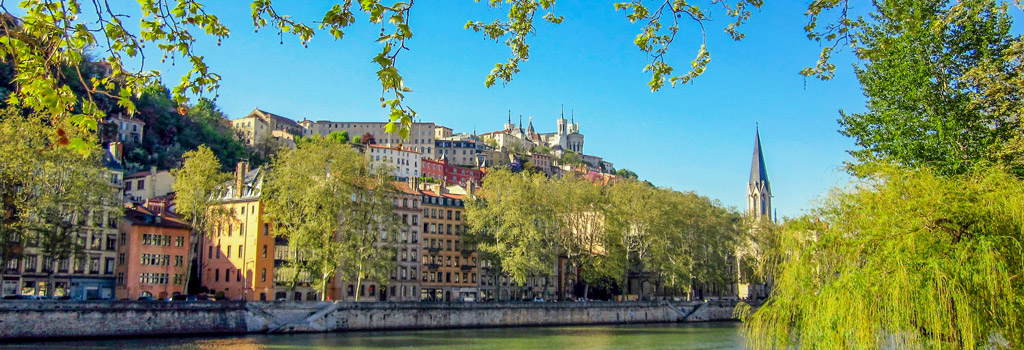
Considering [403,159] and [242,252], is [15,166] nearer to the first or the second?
[242,252]

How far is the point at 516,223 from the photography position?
3108 inches

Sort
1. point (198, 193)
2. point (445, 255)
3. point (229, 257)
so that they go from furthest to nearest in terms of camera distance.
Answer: point (445, 255), point (229, 257), point (198, 193)

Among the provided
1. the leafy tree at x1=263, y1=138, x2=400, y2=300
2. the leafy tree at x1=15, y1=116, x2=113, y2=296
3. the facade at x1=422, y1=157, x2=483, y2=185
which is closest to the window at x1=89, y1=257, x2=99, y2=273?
the leafy tree at x1=15, y1=116, x2=113, y2=296

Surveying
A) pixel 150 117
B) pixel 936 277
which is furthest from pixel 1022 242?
pixel 150 117

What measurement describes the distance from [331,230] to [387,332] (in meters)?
9.08

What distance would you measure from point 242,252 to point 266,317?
575 inches

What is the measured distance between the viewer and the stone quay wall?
4891cm

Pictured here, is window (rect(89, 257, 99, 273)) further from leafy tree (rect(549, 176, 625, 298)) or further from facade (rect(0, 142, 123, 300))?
leafy tree (rect(549, 176, 625, 298))

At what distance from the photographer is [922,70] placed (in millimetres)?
26078

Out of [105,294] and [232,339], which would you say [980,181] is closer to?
[232,339]

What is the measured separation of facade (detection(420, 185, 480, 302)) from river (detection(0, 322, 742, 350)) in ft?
81.3

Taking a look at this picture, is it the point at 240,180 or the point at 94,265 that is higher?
the point at 240,180

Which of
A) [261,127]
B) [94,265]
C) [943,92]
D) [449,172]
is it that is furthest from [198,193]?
[261,127]

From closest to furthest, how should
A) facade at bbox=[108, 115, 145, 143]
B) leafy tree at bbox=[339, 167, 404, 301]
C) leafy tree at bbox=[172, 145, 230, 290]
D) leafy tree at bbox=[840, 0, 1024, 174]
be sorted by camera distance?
leafy tree at bbox=[840, 0, 1024, 174]
leafy tree at bbox=[339, 167, 404, 301]
leafy tree at bbox=[172, 145, 230, 290]
facade at bbox=[108, 115, 145, 143]
